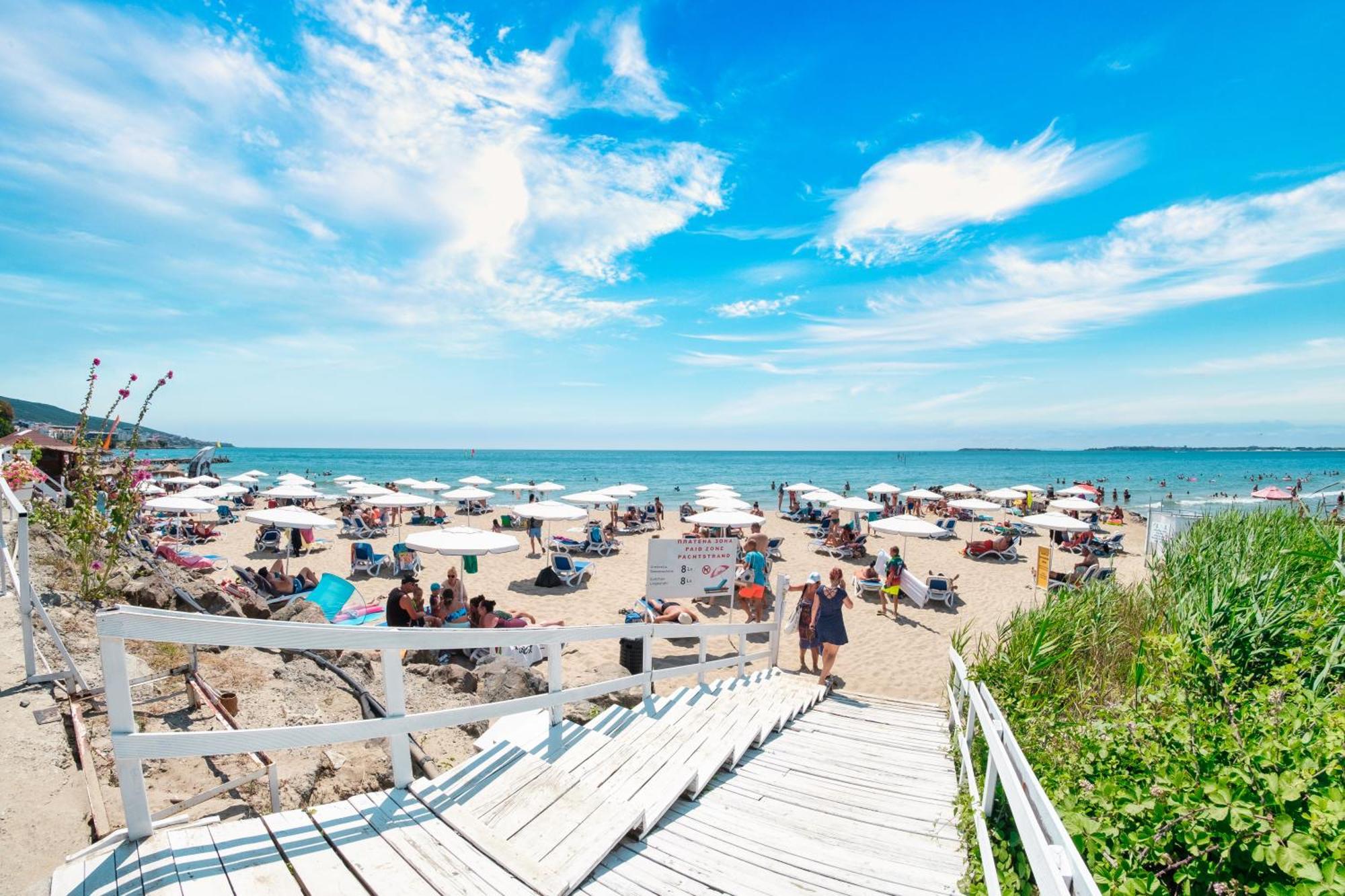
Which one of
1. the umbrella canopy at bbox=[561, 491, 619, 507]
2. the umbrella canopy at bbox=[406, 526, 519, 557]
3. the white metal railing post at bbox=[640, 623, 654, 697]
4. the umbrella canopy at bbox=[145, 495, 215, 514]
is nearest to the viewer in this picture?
the white metal railing post at bbox=[640, 623, 654, 697]

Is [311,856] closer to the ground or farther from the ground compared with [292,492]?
farther from the ground

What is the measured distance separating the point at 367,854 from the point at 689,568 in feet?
20.6

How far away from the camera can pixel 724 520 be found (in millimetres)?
15555

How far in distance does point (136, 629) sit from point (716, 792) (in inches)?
127

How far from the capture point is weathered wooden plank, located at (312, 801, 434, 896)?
2.13 metres

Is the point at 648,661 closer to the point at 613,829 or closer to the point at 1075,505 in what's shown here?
the point at 613,829

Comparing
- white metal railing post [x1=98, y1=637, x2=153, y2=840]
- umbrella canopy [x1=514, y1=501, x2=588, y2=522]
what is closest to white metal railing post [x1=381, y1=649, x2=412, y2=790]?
white metal railing post [x1=98, y1=637, x2=153, y2=840]

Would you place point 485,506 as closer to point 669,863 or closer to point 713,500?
point 713,500

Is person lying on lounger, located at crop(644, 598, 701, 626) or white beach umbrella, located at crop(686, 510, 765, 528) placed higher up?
white beach umbrella, located at crop(686, 510, 765, 528)

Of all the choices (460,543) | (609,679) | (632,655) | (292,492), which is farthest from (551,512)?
(292,492)

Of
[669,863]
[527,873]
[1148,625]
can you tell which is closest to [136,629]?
[527,873]

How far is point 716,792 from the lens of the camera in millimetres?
3918

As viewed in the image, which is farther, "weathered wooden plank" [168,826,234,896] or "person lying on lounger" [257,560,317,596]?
"person lying on lounger" [257,560,317,596]

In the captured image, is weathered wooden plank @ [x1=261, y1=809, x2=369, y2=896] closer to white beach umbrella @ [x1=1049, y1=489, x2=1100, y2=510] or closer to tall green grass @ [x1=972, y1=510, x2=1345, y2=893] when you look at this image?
tall green grass @ [x1=972, y1=510, x2=1345, y2=893]
